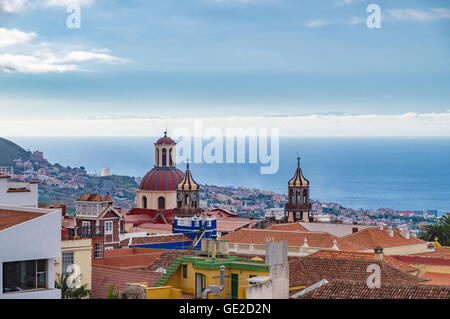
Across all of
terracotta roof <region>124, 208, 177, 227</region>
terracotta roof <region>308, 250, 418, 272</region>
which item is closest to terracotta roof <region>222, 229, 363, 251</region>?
terracotta roof <region>308, 250, 418, 272</region>

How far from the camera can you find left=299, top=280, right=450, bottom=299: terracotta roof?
1744 centimetres

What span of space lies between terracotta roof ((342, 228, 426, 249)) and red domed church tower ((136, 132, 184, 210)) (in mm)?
30055

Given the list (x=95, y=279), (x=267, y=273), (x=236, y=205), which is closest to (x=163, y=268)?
(x=95, y=279)

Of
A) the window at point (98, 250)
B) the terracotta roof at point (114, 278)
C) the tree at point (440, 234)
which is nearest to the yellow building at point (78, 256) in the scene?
the terracotta roof at point (114, 278)

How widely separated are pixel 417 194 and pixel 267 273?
534ft

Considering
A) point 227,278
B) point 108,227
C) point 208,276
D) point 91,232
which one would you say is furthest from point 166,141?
point 227,278

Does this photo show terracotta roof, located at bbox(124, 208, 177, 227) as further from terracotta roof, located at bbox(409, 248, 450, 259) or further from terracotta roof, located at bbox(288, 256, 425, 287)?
terracotta roof, located at bbox(288, 256, 425, 287)

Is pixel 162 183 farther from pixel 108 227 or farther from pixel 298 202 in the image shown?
pixel 108 227

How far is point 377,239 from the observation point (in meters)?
40.0

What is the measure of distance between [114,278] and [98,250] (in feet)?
22.3

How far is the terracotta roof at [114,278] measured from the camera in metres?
23.9

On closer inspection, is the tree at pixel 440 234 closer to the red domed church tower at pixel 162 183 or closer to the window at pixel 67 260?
the red domed church tower at pixel 162 183

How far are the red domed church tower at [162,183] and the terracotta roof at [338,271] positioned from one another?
44.4 meters
